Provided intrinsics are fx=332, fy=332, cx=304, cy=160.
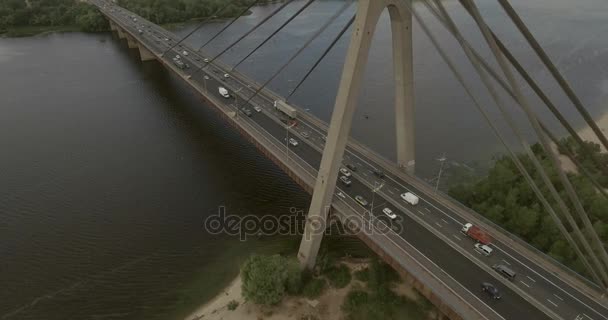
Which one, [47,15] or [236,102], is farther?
[47,15]

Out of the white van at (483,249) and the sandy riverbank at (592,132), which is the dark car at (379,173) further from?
the sandy riverbank at (592,132)

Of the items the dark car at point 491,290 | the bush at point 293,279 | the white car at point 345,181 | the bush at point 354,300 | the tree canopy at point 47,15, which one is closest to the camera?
the dark car at point 491,290

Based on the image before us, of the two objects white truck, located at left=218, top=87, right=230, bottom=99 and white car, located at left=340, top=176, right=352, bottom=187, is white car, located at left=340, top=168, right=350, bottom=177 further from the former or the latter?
white truck, located at left=218, top=87, right=230, bottom=99

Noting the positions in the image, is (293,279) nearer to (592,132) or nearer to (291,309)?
(291,309)

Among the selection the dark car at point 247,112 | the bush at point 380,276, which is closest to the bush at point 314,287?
the bush at point 380,276

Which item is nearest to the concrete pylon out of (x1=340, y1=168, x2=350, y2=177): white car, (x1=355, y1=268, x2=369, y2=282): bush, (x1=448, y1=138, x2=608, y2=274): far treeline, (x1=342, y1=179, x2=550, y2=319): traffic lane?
(x1=355, y1=268, x2=369, y2=282): bush

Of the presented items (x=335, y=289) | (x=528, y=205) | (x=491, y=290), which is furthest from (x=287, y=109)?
(x=491, y=290)
